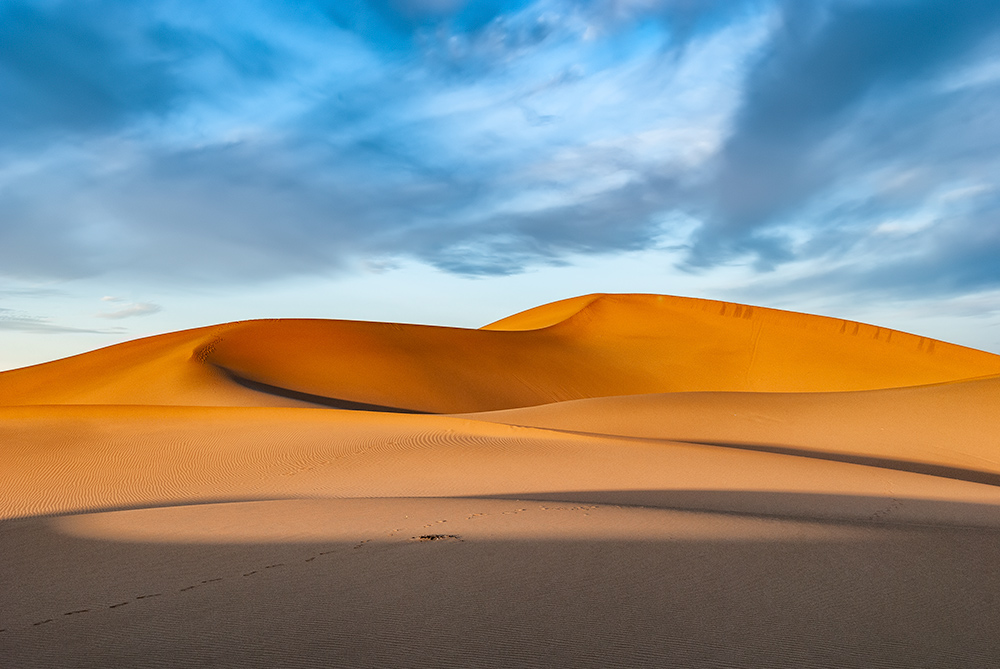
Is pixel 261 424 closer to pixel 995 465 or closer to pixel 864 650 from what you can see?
pixel 864 650

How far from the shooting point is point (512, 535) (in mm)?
6664

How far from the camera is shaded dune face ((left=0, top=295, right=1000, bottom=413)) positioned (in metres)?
32.2

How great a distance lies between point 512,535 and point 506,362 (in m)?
33.5

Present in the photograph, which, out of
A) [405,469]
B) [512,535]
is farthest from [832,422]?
[512,535]

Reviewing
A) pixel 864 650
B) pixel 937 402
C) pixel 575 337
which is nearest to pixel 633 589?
pixel 864 650

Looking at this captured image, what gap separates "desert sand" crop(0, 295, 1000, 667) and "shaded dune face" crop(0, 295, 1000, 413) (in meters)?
12.2

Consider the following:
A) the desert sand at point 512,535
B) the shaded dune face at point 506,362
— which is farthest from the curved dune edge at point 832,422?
the shaded dune face at point 506,362

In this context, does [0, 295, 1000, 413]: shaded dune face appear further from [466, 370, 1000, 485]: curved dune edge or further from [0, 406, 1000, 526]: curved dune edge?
[466, 370, 1000, 485]: curved dune edge

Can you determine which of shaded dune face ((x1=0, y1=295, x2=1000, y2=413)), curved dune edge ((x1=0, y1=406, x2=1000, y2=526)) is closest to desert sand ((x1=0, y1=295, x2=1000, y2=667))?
curved dune edge ((x1=0, y1=406, x2=1000, y2=526))

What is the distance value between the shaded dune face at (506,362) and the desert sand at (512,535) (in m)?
12.2

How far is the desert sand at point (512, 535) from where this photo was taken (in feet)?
13.7

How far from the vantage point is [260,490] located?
1158cm

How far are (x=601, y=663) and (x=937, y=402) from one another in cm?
1976

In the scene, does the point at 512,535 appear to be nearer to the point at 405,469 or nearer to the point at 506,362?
the point at 405,469
